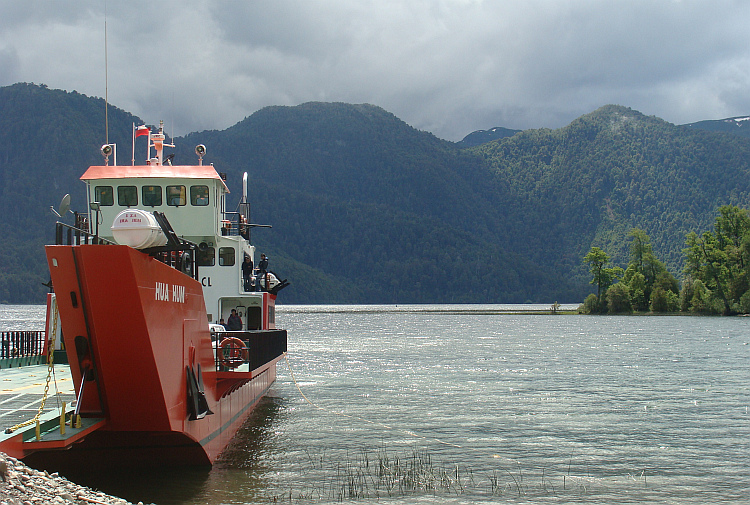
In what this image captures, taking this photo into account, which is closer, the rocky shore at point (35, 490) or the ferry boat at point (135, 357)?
the rocky shore at point (35, 490)

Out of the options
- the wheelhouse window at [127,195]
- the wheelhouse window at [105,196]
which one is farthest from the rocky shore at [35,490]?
the wheelhouse window at [105,196]

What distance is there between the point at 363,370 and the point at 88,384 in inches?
1241

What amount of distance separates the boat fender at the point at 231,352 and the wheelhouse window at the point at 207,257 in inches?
259

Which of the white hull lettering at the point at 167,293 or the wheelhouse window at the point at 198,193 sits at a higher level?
the wheelhouse window at the point at 198,193

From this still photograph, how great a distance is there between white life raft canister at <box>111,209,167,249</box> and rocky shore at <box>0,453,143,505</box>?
3.54 metres

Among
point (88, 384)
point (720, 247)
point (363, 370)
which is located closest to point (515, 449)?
point (88, 384)

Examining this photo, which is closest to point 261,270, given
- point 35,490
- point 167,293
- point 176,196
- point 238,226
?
point 238,226

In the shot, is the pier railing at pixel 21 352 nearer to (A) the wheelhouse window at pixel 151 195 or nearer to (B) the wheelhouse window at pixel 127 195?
(B) the wheelhouse window at pixel 127 195

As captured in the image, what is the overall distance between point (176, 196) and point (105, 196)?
2175 millimetres

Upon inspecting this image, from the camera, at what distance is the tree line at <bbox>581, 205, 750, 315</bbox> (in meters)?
115

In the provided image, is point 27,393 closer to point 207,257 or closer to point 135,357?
point 135,357

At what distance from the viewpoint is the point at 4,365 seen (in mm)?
22203

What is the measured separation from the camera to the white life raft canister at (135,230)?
38.3ft

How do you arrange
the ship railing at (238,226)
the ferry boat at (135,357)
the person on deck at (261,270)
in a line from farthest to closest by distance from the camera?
the person on deck at (261,270), the ship railing at (238,226), the ferry boat at (135,357)
